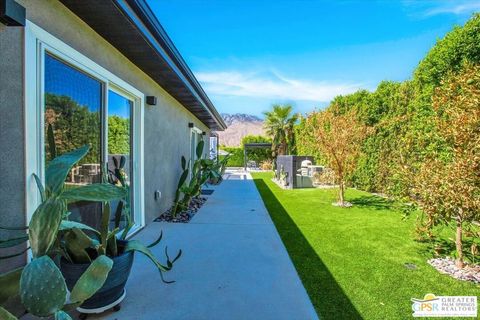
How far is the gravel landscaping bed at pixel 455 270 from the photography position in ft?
13.0

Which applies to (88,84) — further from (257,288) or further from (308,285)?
(308,285)

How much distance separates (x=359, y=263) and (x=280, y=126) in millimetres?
24669

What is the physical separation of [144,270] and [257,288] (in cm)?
164

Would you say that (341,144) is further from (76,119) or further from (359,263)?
(76,119)

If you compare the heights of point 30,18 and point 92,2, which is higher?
point 92,2

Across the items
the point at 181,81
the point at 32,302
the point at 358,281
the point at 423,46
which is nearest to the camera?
the point at 32,302

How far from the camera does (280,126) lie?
2844 centimetres

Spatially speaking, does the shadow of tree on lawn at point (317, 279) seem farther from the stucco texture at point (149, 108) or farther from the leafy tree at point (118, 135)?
the leafy tree at point (118, 135)

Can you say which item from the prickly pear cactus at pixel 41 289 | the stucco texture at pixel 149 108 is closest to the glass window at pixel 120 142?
the stucco texture at pixel 149 108

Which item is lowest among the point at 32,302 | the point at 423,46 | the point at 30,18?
A: the point at 32,302

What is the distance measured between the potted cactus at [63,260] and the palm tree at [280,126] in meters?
23.5

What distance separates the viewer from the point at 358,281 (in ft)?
12.4

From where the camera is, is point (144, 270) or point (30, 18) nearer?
point (30, 18)

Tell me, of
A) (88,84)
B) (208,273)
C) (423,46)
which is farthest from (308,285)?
(423,46)
